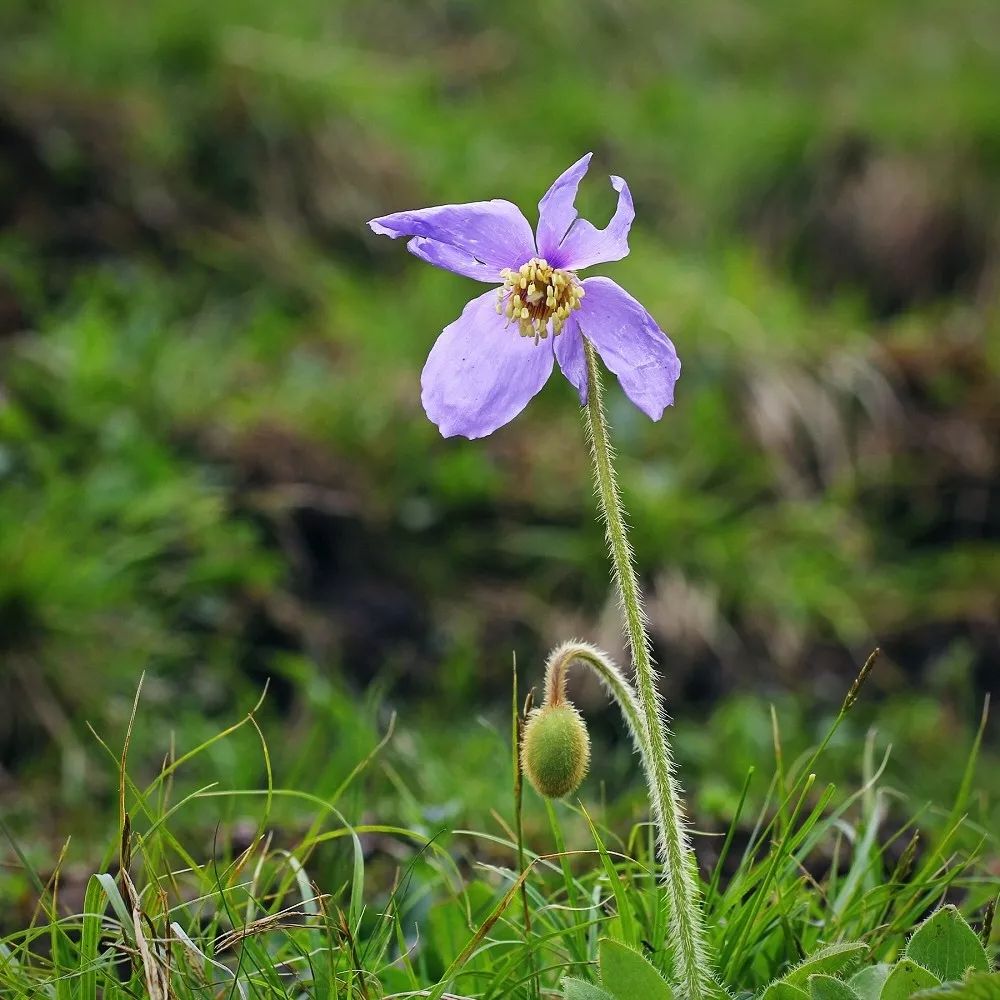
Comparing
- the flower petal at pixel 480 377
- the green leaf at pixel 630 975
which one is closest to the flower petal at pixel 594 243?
the flower petal at pixel 480 377

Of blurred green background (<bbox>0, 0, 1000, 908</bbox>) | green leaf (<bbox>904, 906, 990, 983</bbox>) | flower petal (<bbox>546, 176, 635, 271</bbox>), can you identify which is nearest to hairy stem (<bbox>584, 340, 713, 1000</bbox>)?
flower petal (<bbox>546, 176, 635, 271</bbox>)

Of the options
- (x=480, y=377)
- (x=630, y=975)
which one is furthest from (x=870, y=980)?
(x=480, y=377)

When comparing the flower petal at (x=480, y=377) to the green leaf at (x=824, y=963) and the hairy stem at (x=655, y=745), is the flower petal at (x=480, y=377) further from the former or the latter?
the green leaf at (x=824, y=963)

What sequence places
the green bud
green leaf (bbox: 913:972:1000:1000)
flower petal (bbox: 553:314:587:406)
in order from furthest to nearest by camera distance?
flower petal (bbox: 553:314:587:406) → the green bud → green leaf (bbox: 913:972:1000:1000)

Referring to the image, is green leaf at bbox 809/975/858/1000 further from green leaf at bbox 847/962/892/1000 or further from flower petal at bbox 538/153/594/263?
flower petal at bbox 538/153/594/263

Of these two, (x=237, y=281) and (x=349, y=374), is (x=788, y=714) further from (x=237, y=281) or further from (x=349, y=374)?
(x=237, y=281)

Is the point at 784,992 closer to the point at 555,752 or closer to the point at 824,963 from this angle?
the point at 824,963

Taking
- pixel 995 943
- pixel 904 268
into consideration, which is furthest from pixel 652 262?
pixel 995 943
